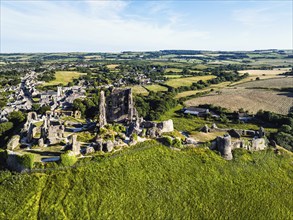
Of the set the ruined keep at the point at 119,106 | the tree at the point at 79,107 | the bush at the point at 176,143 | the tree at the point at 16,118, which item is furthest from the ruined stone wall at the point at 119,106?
the tree at the point at 16,118

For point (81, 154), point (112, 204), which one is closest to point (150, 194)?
point (112, 204)

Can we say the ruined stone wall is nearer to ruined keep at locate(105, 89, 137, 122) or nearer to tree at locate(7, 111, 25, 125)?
ruined keep at locate(105, 89, 137, 122)

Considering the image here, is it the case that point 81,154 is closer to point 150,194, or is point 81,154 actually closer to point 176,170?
point 150,194

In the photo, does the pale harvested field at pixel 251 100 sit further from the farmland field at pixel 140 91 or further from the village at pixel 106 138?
the village at pixel 106 138

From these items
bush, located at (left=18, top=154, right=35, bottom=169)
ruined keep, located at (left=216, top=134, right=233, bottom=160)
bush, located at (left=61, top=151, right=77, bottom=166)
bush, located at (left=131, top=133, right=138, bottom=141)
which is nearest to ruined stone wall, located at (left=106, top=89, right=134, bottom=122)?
bush, located at (left=131, top=133, right=138, bottom=141)

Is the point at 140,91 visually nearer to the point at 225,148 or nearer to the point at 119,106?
the point at 119,106

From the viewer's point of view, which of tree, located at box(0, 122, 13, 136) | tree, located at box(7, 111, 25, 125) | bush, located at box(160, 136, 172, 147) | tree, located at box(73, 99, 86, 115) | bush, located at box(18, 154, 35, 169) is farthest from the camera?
tree, located at box(73, 99, 86, 115)

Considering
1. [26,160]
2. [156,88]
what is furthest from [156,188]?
[156,88]
